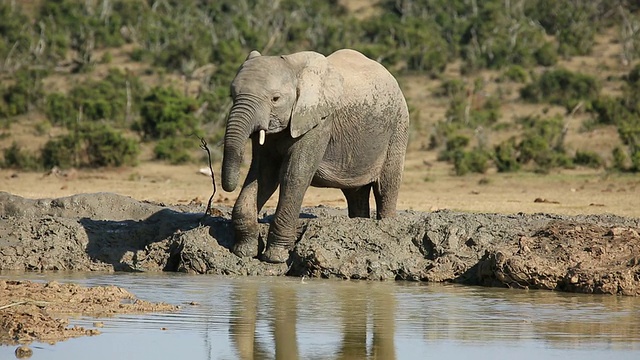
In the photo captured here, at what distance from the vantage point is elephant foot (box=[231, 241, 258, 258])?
11.1 meters

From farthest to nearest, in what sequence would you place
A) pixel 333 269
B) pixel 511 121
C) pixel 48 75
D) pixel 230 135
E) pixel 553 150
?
pixel 48 75
pixel 511 121
pixel 553 150
pixel 333 269
pixel 230 135

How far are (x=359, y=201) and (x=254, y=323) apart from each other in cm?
400

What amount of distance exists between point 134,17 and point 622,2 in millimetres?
15030

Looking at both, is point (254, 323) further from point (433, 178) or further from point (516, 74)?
point (516, 74)

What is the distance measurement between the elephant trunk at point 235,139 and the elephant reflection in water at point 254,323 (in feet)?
2.94

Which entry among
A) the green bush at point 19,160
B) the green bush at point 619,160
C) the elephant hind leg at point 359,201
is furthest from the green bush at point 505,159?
the elephant hind leg at point 359,201

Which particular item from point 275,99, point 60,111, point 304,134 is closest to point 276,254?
point 304,134

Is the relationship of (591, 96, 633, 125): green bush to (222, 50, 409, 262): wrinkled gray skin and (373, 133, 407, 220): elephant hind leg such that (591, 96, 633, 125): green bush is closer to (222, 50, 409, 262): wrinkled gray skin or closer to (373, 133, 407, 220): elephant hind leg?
(373, 133, 407, 220): elephant hind leg

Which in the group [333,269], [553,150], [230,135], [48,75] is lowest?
[333,269]

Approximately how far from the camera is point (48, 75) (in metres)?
29.8

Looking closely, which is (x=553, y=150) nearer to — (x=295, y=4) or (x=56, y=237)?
(x=56, y=237)

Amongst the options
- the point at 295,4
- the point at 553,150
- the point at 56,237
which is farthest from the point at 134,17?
the point at 56,237

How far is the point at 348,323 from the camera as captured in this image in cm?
861

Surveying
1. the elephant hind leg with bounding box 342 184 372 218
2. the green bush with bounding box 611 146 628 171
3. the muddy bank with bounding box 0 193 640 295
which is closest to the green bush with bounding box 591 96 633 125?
the green bush with bounding box 611 146 628 171
